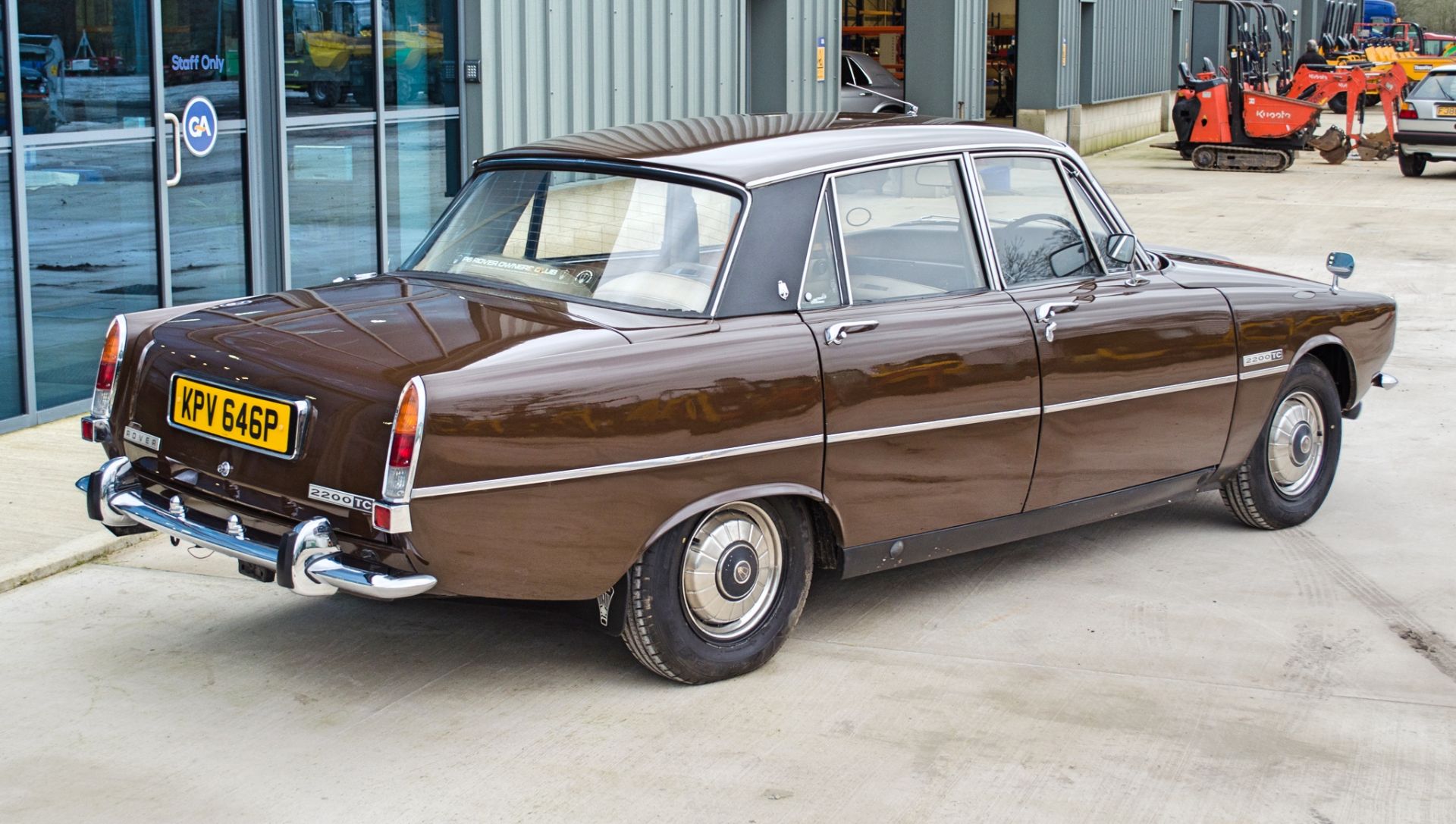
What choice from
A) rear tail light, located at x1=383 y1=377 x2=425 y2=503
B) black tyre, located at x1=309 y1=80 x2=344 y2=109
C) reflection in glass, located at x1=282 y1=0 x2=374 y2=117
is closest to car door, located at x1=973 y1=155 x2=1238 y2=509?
rear tail light, located at x1=383 y1=377 x2=425 y2=503

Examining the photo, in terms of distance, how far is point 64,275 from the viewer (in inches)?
322

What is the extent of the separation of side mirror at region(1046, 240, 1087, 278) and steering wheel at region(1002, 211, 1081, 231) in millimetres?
74

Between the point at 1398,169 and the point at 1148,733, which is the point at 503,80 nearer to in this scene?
the point at 1148,733

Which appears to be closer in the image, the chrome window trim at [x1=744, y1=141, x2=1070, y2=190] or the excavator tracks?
the chrome window trim at [x1=744, y1=141, x2=1070, y2=190]

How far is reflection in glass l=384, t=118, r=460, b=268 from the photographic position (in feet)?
35.8

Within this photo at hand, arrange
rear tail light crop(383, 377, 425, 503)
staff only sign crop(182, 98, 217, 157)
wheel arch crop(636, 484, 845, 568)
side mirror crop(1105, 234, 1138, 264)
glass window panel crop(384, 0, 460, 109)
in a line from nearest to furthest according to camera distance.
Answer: rear tail light crop(383, 377, 425, 503), wheel arch crop(636, 484, 845, 568), side mirror crop(1105, 234, 1138, 264), staff only sign crop(182, 98, 217, 157), glass window panel crop(384, 0, 460, 109)

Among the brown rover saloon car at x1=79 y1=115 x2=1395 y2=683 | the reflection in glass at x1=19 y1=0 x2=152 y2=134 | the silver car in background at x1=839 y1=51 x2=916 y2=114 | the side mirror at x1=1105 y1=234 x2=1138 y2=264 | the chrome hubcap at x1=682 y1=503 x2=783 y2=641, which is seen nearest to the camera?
the brown rover saloon car at x1=79 y1=115 x2=1395 y2=683

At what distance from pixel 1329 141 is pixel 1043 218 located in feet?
72.6

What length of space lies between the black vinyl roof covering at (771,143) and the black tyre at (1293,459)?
150 cm

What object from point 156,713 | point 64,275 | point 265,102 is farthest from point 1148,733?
point 265,102

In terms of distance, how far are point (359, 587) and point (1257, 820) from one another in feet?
7.46

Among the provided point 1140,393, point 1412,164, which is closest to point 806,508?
→ point 1140,393

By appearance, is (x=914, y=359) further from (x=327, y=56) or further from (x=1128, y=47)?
(x=1128, y=47)

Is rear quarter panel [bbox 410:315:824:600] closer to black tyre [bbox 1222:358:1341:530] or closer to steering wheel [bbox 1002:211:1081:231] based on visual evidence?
steering wheel [bbox 1002:211:1081:231]
